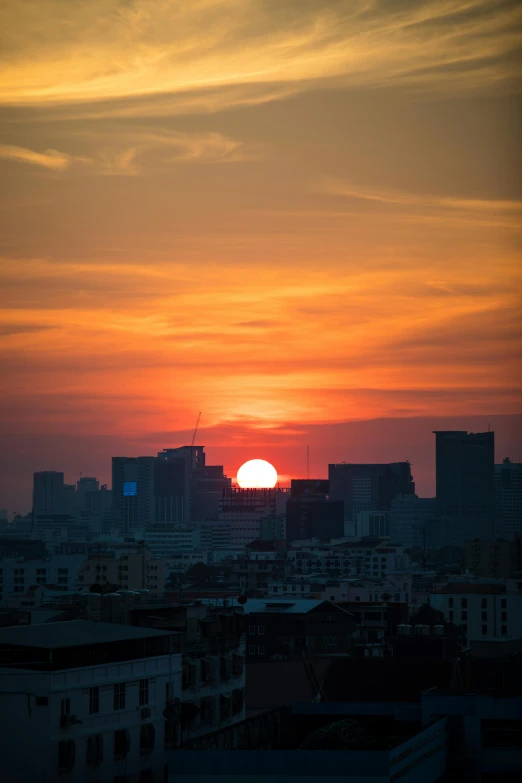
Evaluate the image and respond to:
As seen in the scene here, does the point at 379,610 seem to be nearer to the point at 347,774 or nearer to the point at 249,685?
the point at 249,685

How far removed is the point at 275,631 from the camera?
38.6 metres

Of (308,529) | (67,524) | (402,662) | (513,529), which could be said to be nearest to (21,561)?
(402,662)

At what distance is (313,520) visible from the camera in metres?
144

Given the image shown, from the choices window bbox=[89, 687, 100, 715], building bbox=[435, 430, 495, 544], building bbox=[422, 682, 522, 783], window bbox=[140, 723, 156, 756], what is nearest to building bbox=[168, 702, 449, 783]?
building bbox=[422, 682, 522, 783]

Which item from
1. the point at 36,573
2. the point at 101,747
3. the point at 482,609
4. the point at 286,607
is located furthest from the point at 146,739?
the point at 36,573

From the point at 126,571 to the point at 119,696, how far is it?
5555cm

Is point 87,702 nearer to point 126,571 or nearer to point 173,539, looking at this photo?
point 126,571

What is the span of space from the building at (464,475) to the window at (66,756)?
136 metres

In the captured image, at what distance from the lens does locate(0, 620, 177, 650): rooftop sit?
15.9 meters

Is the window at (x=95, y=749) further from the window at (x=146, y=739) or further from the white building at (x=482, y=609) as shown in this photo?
the white building at (x=482, y=609)

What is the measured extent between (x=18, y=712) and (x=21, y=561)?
60059 millimetres

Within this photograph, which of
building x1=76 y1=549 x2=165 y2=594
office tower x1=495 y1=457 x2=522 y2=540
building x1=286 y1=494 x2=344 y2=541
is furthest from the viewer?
building x1=286 y1=494 x2=344 y2=541

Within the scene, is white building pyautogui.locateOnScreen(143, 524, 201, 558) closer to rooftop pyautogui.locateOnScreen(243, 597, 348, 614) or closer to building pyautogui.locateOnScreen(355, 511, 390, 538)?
building pyautogui.locateOnScreen(355, 511, 390, 538)

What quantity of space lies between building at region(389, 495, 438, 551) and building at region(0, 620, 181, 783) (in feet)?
470
